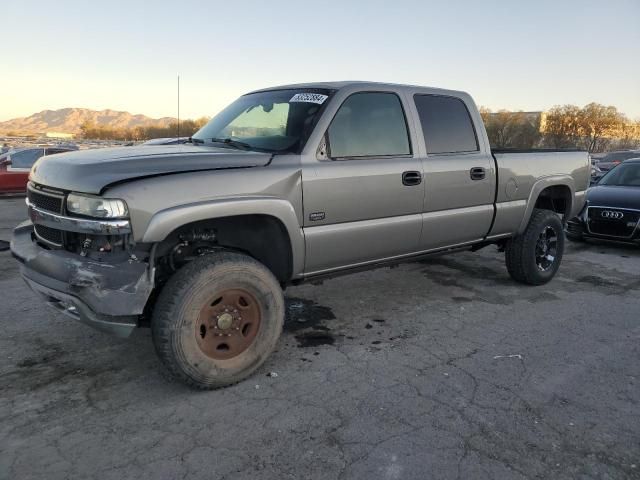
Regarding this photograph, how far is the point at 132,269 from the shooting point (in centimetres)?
283

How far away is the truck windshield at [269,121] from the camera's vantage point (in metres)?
3.63

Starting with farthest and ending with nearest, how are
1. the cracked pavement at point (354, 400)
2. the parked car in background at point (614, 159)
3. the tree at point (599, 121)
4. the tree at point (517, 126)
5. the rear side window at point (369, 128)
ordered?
1. the tree at point (599, 121)
2. the tree at point (517, 126)
3. the parked car in background at point (614, 159)
4. the rear side window at point (369, 128)
5. the cracked pavement at point (354, 400)

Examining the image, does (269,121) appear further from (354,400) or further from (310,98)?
(354,400)

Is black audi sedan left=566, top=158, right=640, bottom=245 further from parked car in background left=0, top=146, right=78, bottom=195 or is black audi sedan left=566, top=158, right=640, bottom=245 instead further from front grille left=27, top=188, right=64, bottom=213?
parked car in background left=0, top=146, right=78, bottom=195

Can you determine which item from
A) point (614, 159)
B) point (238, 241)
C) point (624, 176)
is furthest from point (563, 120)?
point (238, 241)

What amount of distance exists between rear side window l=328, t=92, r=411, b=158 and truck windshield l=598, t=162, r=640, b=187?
6227 millimetres

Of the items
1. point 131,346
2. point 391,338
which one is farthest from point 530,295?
point 131,346

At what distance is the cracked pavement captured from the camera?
2.47 m

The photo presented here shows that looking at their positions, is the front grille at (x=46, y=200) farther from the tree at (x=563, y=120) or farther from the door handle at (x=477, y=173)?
the tree at (x=563, y=120)

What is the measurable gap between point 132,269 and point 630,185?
8405 millimetres

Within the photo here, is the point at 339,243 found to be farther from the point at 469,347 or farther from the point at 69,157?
the point at 69,157

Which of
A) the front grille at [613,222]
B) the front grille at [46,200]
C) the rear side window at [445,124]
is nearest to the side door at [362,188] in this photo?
the rear side window at [445,124]

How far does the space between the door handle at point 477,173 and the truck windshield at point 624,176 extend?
5.25 meters

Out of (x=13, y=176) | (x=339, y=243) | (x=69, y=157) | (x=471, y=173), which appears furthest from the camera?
(x=13, y=176)
